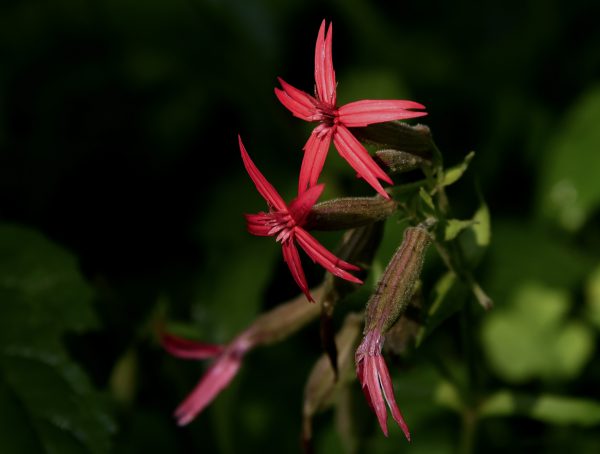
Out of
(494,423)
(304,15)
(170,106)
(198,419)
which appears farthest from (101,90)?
(494,423)

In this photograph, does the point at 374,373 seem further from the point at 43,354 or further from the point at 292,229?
the point at 43,354

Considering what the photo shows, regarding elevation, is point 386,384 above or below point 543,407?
above

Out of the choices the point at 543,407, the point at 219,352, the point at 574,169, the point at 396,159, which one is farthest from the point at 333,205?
the point at 574,169

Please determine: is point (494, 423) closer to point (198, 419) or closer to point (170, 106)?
point (198, 419)

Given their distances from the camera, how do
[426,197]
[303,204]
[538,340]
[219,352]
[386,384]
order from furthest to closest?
[538,340] < [219,352] < [426,197] < [386,384] < [303,204]

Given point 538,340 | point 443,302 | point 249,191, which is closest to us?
point 443,302

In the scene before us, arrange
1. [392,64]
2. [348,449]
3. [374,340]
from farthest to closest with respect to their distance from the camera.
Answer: [392,64] < [348,449] < [374,340]
